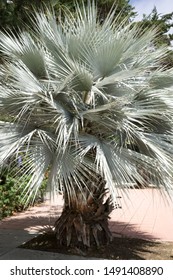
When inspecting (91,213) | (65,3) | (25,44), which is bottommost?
(91,213)

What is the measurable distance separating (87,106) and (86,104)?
0.04 meters

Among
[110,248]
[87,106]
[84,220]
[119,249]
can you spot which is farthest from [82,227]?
[87,106]

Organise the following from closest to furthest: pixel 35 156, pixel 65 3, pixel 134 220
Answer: pixel 35 156, pixel 134 220, pixel 65 3

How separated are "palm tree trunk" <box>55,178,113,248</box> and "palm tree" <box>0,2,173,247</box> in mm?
121

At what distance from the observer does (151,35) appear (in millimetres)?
4352

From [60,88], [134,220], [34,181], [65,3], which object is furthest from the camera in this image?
[65,3]

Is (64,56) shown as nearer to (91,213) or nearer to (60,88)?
(60,88)

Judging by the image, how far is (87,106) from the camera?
4.24m

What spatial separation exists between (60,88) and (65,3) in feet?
16.9

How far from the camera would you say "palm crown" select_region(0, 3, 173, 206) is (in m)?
3.83

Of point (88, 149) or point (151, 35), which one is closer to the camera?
point (88, 149)

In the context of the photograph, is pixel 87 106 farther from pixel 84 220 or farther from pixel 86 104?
pixel 84 220

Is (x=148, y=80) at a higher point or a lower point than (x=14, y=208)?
higher

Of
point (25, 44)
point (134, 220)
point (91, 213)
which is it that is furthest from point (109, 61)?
point (134, 220)
